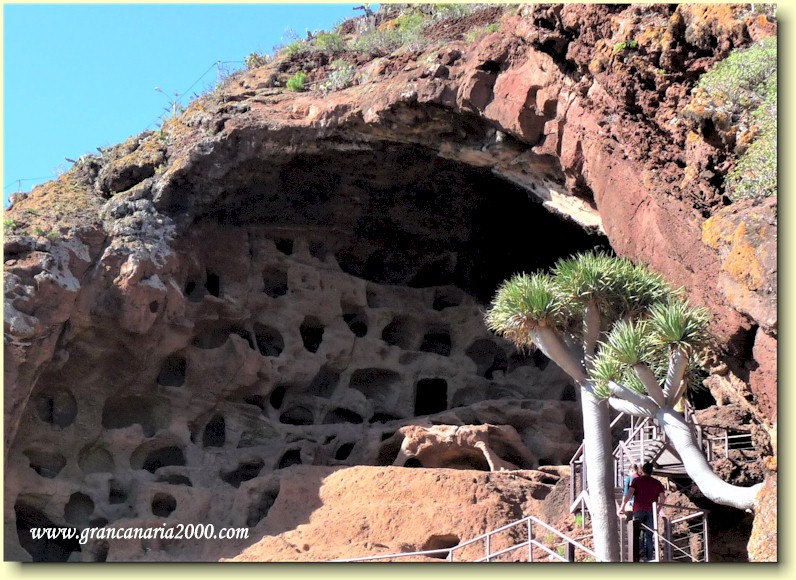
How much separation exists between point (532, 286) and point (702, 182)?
8.93ft

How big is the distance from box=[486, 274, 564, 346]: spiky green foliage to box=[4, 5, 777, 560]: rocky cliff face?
78.8 inches

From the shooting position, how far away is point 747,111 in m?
16.1

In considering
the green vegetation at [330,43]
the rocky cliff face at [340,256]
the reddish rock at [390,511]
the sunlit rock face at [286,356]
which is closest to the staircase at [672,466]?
the reddish rock at [390,511]

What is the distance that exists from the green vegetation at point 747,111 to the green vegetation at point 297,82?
10.1 metres

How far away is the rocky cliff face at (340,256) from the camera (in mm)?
18172

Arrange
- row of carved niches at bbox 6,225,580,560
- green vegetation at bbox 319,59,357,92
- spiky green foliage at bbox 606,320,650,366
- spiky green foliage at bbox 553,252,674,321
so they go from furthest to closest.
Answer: green vegetation at bbox 319,59,357,92
row of carved niches at bbox 6,225,580,560
spiky green foliage at bbox 553,252,674,321
spiky green foliage at bbox 606,320,650,366

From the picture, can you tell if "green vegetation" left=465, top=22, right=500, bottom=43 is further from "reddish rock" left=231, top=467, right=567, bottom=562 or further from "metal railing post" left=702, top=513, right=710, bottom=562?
"metal railing post" left=702, top=513, right=710, bottom=562

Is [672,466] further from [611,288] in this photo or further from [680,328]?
[680,328]

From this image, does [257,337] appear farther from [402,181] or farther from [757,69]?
[757,69]

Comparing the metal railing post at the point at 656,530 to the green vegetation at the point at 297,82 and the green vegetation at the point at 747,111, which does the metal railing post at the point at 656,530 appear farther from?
the green vegetation at the point at 297,82

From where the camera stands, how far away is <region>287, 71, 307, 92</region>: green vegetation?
973 inches

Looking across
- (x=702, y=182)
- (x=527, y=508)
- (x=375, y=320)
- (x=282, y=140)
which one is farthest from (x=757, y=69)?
(x=375, y=320)

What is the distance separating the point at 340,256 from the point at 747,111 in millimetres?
12586

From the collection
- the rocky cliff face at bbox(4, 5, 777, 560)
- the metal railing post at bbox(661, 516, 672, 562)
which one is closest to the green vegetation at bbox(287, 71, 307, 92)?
the rocky cliff face at bbox(4, 5, 777, 560)
